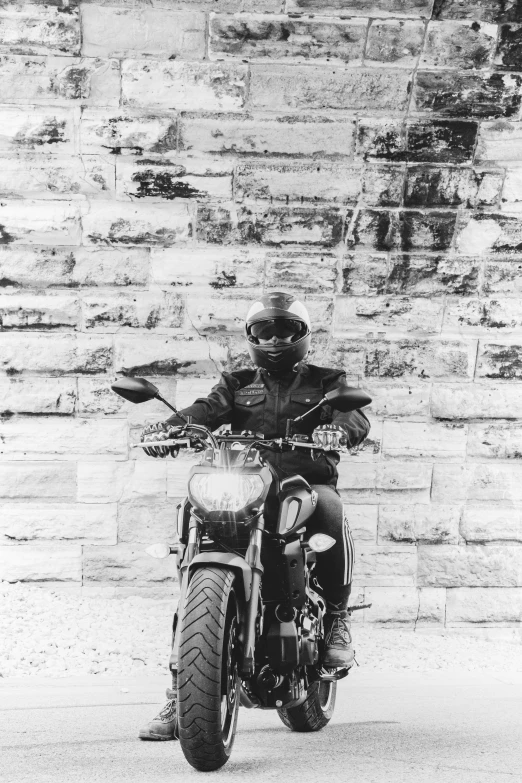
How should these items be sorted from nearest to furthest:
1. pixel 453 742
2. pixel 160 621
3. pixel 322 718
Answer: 1. pixel 453 742
2. pixel 322 718
3. pixel 160 621

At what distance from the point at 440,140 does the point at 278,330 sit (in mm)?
1713

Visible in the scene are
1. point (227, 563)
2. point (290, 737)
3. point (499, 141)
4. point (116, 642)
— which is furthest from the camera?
point (499, 141)

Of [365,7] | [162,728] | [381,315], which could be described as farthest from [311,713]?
[365,7]

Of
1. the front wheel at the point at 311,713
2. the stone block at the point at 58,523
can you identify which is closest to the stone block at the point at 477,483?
the front wheel at the point at 311,713

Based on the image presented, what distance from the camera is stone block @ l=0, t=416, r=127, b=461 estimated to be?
4398mm

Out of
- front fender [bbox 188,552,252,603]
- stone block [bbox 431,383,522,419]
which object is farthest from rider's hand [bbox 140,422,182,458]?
stone block [bbox 431,383,522,419]

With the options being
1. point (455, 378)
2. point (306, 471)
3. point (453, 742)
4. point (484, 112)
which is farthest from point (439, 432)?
point (453, 742)

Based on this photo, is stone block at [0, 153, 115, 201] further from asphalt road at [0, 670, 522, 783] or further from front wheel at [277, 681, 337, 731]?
front wheel at [277, 681, 337, 731]

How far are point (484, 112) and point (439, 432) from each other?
1703 millimetres

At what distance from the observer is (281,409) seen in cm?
346

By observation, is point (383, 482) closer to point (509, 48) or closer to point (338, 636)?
point (338, 636)

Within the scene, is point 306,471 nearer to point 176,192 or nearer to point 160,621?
point 160,621

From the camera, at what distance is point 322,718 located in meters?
3.17

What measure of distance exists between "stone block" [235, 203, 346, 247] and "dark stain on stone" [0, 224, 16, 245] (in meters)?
0.97
